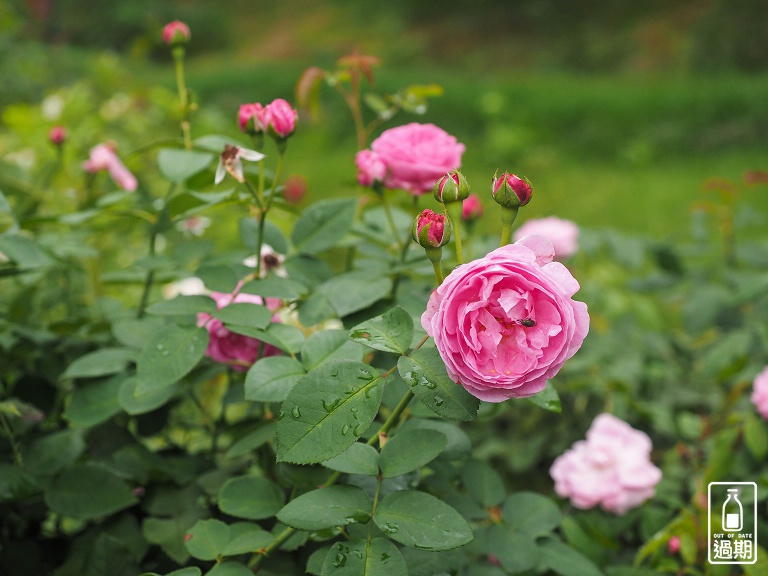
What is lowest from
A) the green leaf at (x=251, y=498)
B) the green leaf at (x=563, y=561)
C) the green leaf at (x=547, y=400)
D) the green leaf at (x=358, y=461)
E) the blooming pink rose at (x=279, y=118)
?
the green leaf at (x=563, y=561)

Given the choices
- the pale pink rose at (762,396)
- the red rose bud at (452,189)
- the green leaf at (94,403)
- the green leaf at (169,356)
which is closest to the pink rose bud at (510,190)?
the red rose bud at (452,189)

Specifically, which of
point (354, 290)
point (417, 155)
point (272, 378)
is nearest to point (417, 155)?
point (417, 155)

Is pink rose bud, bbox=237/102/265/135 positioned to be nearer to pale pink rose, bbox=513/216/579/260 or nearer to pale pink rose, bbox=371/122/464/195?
pale pink rose, bbox=371/122/464/195

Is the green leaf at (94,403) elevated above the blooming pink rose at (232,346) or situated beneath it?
situated beneath

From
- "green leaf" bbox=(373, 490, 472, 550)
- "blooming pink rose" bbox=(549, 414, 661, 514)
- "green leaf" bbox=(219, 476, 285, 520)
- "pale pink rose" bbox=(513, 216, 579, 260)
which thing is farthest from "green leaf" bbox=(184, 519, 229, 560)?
"pale pink rose" bbox=(513, 216, 579, 260)

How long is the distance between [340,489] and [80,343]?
366mm

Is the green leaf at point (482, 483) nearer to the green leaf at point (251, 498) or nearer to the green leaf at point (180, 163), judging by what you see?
the green leaf at point (251, 498)

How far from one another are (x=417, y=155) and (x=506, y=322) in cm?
22

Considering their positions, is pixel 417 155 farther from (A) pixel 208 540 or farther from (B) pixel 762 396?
(B) pixel 762 396

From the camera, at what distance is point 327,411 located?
0.40m

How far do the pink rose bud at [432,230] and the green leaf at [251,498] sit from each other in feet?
0.70

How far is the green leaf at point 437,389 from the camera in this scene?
39 centimetres

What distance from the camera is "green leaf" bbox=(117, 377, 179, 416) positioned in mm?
544

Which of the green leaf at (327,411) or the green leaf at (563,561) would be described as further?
the green leaf at (563,561)
